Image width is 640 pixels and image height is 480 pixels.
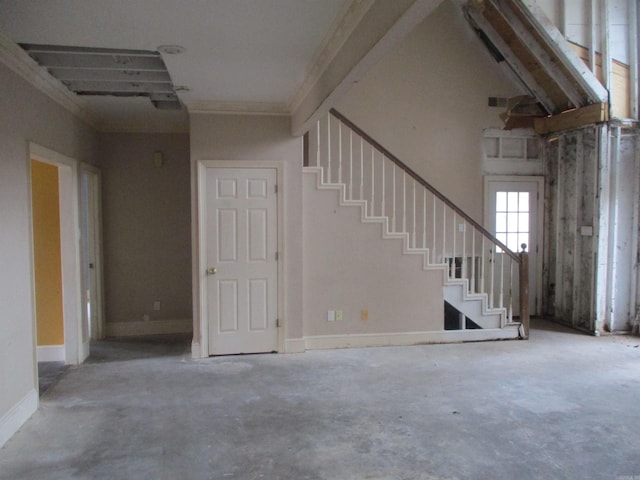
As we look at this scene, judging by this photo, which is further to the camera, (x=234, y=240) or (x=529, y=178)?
(x=529, y=178)

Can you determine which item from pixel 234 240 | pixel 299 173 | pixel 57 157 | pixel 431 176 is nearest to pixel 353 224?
pixel 299 173

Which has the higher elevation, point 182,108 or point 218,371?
point 182,108

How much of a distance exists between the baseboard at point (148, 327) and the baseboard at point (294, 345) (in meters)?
1.64

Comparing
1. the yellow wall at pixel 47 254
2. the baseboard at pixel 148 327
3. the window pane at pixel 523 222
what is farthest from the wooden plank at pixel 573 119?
the yellow wall at pixel 47 254

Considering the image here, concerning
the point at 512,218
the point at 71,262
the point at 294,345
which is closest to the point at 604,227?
the point at 512,218

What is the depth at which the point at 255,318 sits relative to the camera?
17.2 ft

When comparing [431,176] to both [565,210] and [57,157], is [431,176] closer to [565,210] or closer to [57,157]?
[565,210]

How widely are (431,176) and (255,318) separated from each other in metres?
3.23

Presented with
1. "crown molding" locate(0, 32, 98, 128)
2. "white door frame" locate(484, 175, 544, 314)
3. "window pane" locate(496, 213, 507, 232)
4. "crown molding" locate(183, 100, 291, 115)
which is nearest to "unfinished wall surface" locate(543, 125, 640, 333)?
"white door frame" locate(484, 175, 544, 314)

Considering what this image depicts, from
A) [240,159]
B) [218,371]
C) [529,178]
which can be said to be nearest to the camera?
[218,371]

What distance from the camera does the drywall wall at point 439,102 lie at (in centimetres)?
664

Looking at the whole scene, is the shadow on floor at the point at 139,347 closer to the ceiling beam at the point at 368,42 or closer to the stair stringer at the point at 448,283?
the stair stringer at the point at 448,283

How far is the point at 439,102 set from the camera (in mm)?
6793

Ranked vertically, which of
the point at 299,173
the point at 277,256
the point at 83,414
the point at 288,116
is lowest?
the point at 83,414
